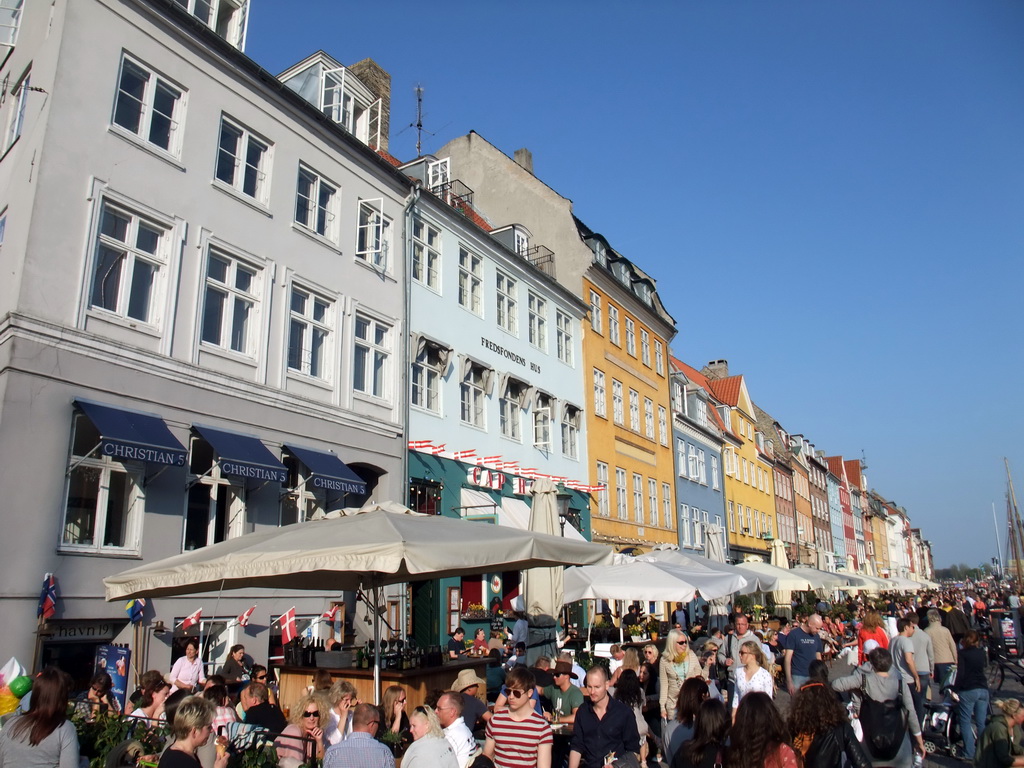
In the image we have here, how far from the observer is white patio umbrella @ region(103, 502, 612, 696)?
7480 mm

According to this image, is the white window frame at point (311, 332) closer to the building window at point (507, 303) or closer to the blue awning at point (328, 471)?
the blue awning at point (328, 471)

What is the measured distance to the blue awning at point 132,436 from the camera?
37.6 feet

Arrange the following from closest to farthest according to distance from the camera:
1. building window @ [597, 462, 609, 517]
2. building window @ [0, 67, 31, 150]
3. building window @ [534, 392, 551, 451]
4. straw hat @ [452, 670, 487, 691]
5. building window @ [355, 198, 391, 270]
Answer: straw hat @ [452, 670, 487, 691] < building window @ [0, 67, 31, 150] < building window @ [355, 198, 391, 270] < building window @ [534, 392, 551, 451] < building window @ [597, 462, 609, 517]

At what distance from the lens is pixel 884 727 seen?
22.3 feet

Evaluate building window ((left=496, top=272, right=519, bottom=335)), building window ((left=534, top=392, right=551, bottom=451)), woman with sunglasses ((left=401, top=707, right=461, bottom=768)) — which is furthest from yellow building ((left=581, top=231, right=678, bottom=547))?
woman with sunglasses ((left=401, top=707, right=461, bottom=768))

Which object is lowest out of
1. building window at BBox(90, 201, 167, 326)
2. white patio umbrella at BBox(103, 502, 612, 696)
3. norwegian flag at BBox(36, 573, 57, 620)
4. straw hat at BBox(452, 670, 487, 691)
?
straw hat at BBox(452, 670, 487, 691)

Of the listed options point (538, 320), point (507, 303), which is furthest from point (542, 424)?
point (507, 303)

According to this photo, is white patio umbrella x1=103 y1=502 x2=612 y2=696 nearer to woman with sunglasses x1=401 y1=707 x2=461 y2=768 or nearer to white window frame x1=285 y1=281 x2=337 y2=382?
woman with sunglasses x1=401 y1=707 x2=461 y2=768

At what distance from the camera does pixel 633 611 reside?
2156 cm

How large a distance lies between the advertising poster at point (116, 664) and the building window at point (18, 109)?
26.5 ft

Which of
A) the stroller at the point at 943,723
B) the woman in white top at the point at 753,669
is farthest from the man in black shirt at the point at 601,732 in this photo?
the stroller at the point at 943,723

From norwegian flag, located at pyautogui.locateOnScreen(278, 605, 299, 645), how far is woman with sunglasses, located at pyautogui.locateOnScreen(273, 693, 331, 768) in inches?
259

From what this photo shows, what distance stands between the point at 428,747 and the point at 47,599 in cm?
750

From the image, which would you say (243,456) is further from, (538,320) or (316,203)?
(538,320)
